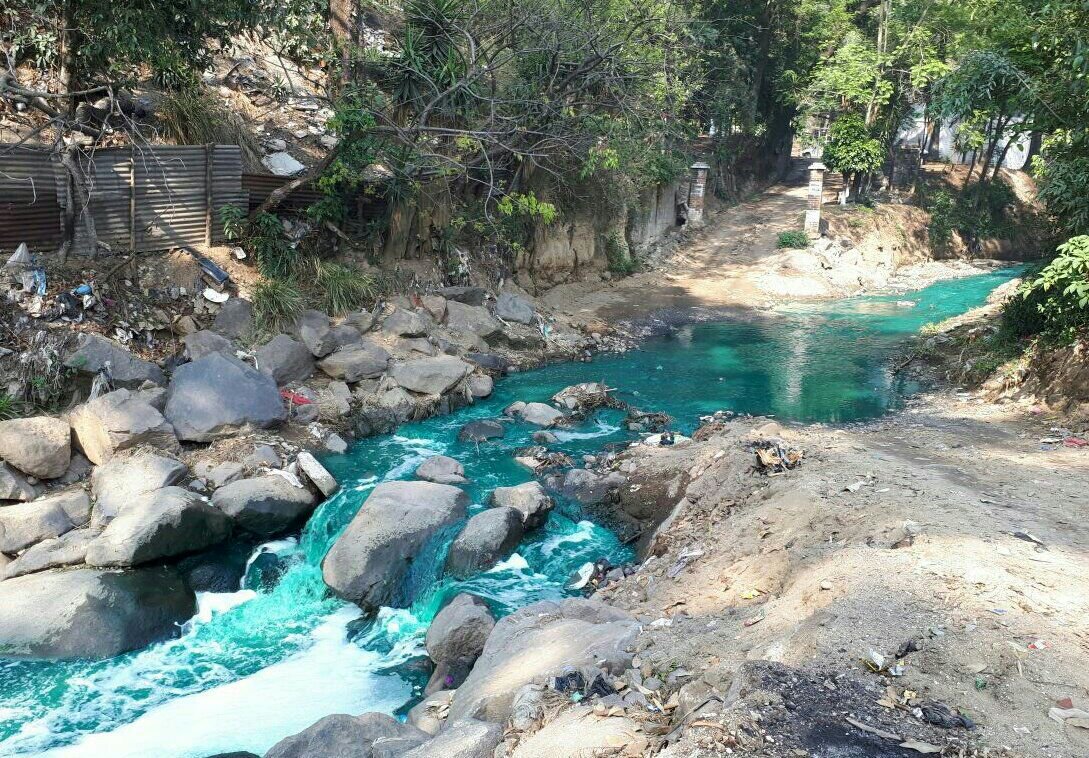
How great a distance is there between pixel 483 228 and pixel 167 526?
10.7m

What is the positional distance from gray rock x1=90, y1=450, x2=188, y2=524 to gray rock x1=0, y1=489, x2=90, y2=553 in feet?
0.70

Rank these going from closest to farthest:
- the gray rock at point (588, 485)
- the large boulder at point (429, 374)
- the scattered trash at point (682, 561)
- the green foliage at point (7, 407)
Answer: the scattered trash at point (682, 561) → the green foliage at point (7, 407) → the gray rock at point (588, 485) → the large boulder at point (429, 374)

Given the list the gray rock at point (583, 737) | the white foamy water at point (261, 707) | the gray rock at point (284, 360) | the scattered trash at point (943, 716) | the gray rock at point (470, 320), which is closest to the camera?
the scattered trash at point (943, 716)

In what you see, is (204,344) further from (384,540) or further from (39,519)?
(384,540)

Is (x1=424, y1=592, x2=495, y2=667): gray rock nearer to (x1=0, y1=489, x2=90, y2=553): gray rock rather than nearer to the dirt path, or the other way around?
the dirt path

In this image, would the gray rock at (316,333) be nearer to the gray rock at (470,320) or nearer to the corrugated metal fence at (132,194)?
the corrugated metal fence at (132,194)

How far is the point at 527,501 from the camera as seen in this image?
10.2m

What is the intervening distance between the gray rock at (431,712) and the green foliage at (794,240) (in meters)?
21.0

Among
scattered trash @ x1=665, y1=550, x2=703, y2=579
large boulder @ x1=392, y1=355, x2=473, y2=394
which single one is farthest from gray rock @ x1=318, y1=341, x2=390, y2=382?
scattered trash @ x1=665, y1=550, x2=703, y2=579

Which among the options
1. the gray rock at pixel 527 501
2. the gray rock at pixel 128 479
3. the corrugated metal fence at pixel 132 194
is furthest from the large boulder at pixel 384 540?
the corrugated metal fence at pixel 132 194

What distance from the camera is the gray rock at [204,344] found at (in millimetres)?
12492

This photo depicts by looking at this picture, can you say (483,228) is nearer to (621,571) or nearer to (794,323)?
(794,323)

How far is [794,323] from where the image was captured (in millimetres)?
20750

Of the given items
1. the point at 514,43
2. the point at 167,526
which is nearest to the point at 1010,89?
the point at 514,43
